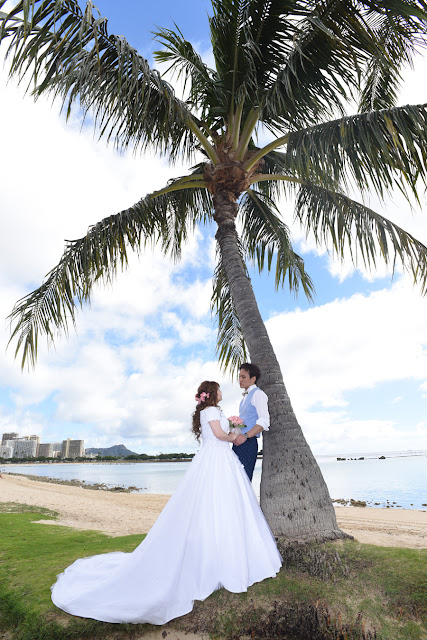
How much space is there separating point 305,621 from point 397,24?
302 inches

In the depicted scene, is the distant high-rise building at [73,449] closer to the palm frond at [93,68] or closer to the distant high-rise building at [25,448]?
the distant high-rise building at [25,448]

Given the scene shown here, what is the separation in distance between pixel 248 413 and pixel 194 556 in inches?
64.4

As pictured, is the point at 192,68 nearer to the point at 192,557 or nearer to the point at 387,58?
the point at 387,58

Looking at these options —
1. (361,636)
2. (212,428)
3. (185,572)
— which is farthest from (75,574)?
(361,636)

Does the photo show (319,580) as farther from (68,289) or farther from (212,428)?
(68,289)

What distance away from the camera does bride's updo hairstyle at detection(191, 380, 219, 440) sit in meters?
4.40

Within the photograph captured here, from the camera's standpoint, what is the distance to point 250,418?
15.6 feet

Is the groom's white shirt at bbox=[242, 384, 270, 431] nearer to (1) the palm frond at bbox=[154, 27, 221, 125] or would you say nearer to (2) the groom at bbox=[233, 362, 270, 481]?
(2) the groom at bbox=[233, 362, 270, 481]

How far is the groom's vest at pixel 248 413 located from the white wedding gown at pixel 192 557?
0.57 metres

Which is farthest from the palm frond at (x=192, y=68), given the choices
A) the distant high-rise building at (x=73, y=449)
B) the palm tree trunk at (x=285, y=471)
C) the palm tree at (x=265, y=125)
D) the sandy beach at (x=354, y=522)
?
the distant high-rise building at (x=73, y=449)

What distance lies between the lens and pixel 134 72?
525cm

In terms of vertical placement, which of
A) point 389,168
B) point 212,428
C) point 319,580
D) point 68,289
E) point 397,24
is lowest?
point 319,580

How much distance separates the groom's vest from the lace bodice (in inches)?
17.7

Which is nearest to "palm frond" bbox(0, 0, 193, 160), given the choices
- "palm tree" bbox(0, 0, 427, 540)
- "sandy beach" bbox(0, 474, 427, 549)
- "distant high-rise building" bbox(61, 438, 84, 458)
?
"palm tree" bbox(0, 0, 427, 540)
